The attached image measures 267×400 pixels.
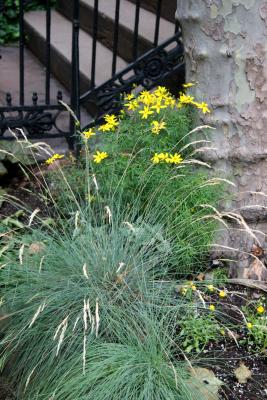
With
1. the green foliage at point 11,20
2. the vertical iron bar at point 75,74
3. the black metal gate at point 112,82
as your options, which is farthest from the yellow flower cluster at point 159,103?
the green foliage at point 11,20

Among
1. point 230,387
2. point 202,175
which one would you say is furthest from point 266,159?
point 230,387

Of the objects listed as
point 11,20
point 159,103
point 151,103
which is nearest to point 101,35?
point 11,20

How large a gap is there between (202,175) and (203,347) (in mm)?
939

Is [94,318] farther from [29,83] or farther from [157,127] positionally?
[29,83]

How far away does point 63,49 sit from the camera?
20.1ft

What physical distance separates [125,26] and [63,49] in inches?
25.7

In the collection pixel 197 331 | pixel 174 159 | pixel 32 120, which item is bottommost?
pixel 197 331

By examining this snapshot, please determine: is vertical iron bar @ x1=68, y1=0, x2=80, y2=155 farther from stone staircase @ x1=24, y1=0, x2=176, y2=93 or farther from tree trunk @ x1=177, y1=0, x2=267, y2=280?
tree trunk @ x1=177, y1=0, x2=267, y2=280

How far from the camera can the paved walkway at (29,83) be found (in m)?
5.43

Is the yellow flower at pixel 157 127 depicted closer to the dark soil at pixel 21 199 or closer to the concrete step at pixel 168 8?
the dark soil at pixel 21 199

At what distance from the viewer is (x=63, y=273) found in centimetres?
306

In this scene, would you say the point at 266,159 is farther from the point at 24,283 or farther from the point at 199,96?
the point at 24,283

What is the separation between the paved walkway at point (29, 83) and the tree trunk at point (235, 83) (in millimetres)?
1742

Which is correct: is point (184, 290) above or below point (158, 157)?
below
